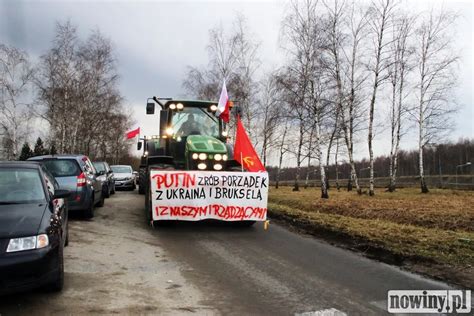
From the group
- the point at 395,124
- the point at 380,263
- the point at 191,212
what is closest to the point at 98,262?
the point at 191,212

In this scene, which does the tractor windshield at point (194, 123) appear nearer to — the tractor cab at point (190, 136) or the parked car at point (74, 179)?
the tractor cab at point (190, 136)

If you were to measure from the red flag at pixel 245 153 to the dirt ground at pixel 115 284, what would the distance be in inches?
114

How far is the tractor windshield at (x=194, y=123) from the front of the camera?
36.7 feet

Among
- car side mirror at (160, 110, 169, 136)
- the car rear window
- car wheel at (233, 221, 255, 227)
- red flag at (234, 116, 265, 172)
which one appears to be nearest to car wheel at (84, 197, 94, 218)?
the car rear window

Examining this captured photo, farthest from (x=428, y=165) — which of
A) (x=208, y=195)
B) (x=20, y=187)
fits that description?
(x=20, y=187)

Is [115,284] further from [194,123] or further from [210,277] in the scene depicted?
[194,123]

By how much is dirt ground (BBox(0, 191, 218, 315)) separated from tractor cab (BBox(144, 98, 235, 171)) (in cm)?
248

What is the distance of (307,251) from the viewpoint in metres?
7.82

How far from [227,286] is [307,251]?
2.81m

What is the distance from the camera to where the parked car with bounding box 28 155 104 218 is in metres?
10.3

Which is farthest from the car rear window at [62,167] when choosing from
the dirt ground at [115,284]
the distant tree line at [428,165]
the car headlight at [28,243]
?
the distant tree line at [428,165]

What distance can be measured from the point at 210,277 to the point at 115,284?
130 centimetres

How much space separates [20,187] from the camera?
18.9ft

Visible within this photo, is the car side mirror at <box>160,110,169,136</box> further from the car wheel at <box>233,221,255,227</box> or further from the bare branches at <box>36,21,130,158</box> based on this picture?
the bare branches at <box>36,21,130,158</box>
